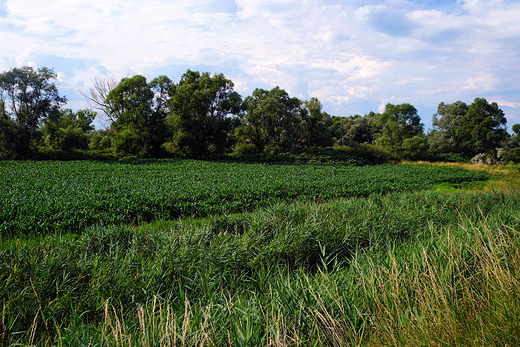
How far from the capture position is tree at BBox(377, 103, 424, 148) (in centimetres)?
4125

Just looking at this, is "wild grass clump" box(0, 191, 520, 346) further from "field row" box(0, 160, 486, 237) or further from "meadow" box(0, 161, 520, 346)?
"field row" box(0, 160, 486, 237)

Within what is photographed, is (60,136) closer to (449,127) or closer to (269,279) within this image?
(269,279)

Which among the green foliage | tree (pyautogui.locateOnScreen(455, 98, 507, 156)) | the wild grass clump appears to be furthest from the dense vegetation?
the green foliage

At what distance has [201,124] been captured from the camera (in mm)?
30484

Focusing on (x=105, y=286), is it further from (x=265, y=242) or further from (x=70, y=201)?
(x=70, y=201)

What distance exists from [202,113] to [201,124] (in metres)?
1.47

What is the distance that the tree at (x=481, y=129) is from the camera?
37.7 metres

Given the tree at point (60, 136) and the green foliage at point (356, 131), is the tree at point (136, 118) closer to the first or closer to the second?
the tree at point (60, 136)

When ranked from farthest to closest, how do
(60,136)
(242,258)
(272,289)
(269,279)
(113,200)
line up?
(60,136)
(113,200)
(242,258)
(269,279)
(272,289)

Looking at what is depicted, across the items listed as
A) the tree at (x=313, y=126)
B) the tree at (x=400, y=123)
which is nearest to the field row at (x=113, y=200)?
the tree at (x=313, y=126)

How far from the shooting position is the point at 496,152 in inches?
1463

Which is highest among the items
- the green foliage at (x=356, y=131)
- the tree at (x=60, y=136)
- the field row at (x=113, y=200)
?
the green foliage at (x=356, y=131)

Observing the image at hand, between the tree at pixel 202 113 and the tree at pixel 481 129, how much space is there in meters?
33.3

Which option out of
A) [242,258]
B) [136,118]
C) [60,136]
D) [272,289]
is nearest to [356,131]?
A: [136,118]
